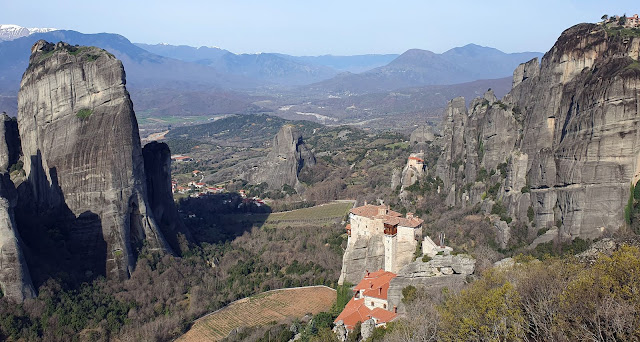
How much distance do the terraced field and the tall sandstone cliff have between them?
1624 cm

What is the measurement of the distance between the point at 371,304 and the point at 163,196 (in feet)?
76.8

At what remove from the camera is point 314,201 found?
70562 millimetres

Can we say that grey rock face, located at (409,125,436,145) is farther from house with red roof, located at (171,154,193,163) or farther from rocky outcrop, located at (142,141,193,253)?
house with red roof, located at (171,154,193,163)

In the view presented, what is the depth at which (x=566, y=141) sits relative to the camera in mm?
38750

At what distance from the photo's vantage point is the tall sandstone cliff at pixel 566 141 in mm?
34750

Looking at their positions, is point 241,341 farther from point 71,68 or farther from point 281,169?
point 281,169

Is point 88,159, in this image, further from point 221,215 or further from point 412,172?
point 412,172

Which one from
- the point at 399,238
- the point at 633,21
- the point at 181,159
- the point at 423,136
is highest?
the point at 633,21

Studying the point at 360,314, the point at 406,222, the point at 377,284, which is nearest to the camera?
the point at 360,314

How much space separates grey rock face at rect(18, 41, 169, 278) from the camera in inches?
1542

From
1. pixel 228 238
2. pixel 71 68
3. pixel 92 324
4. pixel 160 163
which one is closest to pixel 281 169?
pixel 228 238

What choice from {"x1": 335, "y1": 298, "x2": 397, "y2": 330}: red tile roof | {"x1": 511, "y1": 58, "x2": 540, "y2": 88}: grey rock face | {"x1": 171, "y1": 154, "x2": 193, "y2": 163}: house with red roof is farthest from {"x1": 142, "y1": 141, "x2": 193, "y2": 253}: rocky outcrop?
{"x1": 171, "y1": 154, "x2": 193, "y2": 163}: house with red roof

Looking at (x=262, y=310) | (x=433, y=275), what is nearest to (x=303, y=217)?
(x=262, y=310)

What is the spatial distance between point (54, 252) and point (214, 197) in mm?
32733
